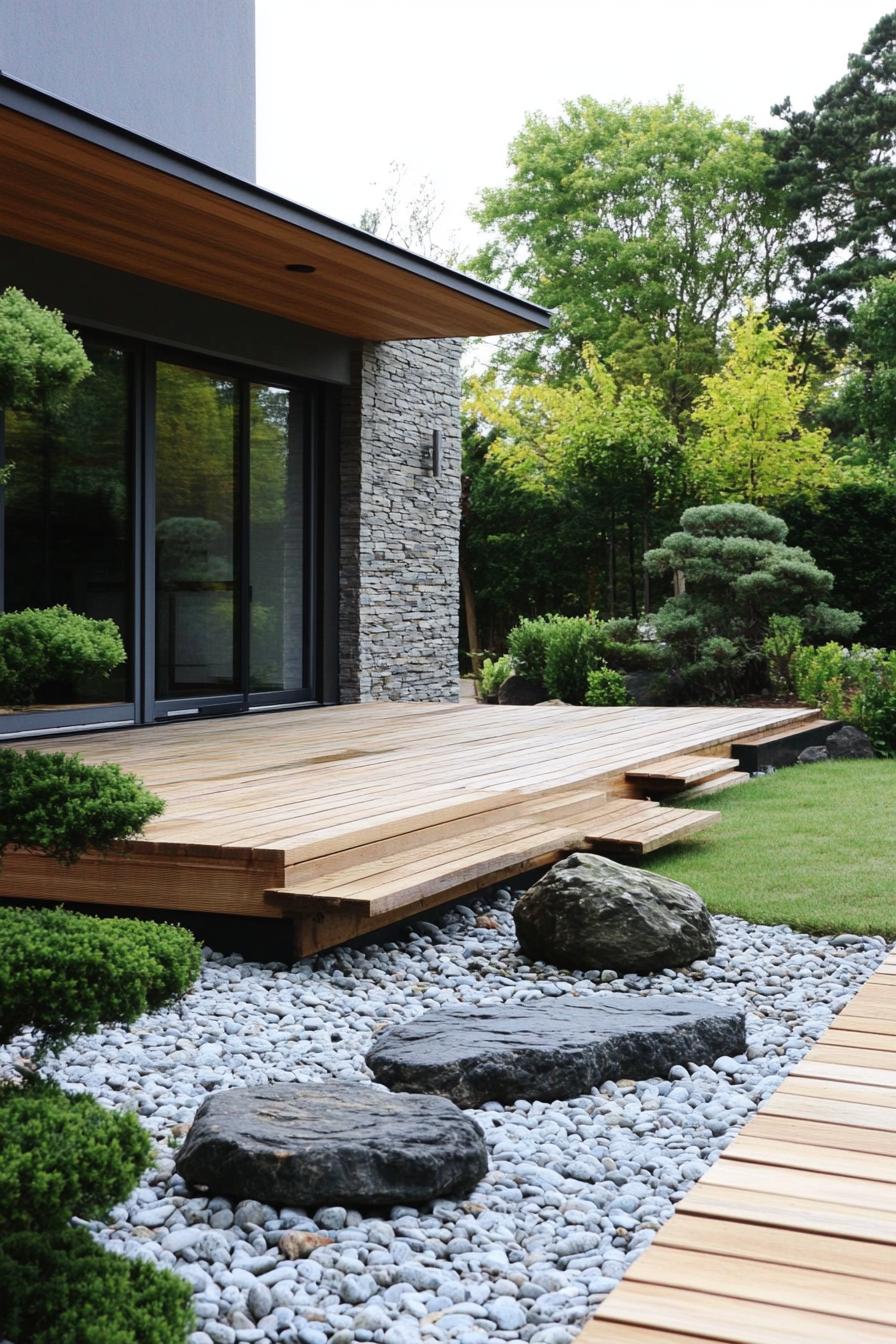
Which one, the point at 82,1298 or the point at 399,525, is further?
the point at 399,525

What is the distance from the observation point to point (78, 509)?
7223 mm

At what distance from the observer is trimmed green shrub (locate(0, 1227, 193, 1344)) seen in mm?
1789

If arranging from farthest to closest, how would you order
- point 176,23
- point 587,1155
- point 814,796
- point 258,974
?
point 176,23 → point 814,796 → point 258,974 → point 587,1155

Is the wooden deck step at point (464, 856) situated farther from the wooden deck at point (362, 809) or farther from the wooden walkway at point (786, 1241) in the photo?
the wooden walkway at point (786, 1241)

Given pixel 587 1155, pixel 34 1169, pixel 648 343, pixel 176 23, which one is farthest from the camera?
pixel 648 343

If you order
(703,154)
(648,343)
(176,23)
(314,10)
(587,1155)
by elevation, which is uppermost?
(314,10)

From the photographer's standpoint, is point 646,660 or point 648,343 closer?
point 646,660

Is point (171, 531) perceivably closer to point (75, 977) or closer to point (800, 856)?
point (800, 856)

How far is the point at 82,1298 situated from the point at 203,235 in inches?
228

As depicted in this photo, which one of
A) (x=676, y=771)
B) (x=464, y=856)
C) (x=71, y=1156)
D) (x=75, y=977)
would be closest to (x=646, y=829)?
(x=676, y=771)

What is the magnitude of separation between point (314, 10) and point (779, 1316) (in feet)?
87.6

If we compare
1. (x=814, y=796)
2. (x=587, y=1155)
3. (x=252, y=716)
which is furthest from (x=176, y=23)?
(x=587, y=1155)

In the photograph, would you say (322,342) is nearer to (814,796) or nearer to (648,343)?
(814,796)

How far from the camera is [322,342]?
915 cm
